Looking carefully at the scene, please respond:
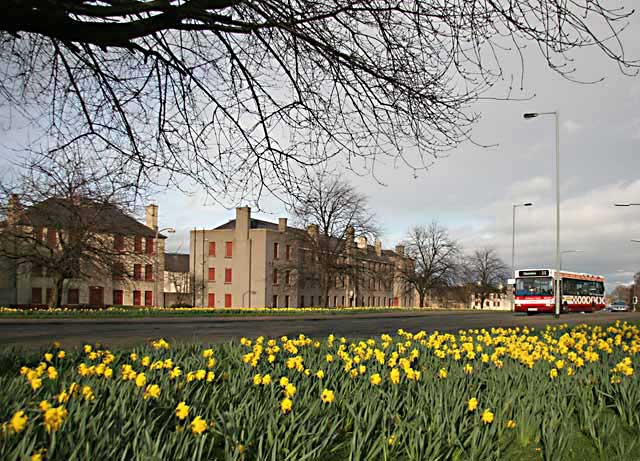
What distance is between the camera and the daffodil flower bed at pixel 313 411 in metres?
3.18

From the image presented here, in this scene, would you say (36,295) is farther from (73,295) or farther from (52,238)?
(52,238)

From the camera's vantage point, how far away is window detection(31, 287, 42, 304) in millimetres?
54750

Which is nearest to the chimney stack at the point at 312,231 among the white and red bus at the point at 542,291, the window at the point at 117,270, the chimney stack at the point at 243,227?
the white and red bus at the point at 542,291

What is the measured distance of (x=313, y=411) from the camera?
4.07 metres

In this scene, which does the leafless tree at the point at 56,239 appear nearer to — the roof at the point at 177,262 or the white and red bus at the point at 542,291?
the white and red bus at the point at 542,291

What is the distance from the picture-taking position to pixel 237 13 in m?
6.06

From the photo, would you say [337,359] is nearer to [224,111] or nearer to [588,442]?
[588,442]

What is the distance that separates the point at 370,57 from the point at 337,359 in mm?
3074

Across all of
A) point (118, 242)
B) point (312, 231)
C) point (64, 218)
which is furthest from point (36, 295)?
point (64, 218)

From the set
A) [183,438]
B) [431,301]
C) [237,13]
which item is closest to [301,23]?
[237,13]

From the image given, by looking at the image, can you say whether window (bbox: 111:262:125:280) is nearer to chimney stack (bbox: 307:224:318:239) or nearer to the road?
the road

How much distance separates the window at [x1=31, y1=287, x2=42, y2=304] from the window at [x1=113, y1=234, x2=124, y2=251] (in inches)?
1053

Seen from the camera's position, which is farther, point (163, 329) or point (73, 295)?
point (73, 295)

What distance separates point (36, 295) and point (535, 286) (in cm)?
4190
